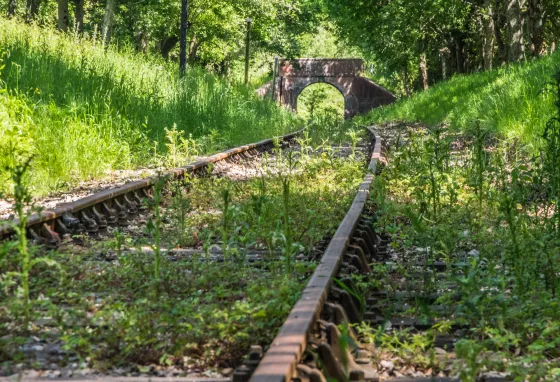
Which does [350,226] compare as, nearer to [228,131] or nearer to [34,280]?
[34,280]

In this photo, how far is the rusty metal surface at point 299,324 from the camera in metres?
2.41

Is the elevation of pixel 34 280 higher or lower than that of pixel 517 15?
lower

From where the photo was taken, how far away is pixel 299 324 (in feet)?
9.59

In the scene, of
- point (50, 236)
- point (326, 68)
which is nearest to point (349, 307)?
point (50, 236)

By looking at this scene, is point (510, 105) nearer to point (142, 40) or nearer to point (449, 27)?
point (449, 27)

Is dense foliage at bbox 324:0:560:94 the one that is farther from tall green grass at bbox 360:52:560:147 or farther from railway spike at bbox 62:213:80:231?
railway spike at bbox 62:213:80:231

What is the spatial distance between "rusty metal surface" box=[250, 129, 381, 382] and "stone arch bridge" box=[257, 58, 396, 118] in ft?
207

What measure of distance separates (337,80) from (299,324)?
67445mm

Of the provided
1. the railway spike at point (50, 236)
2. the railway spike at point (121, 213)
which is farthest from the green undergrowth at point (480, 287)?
the railway spike at point (50, 236)

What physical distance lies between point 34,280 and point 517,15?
79.4ft

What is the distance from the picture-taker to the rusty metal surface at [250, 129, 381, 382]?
2.41 meters

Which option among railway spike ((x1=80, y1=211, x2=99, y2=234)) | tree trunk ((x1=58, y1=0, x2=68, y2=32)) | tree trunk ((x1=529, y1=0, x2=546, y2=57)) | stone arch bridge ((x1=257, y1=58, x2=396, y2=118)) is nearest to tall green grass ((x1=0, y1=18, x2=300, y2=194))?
railway spike ((x1=80, y1=211, x2=99, y2=234))

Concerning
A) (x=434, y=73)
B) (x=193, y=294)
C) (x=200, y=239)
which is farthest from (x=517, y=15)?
(x=434, y=73)

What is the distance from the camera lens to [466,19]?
36.9 meters
